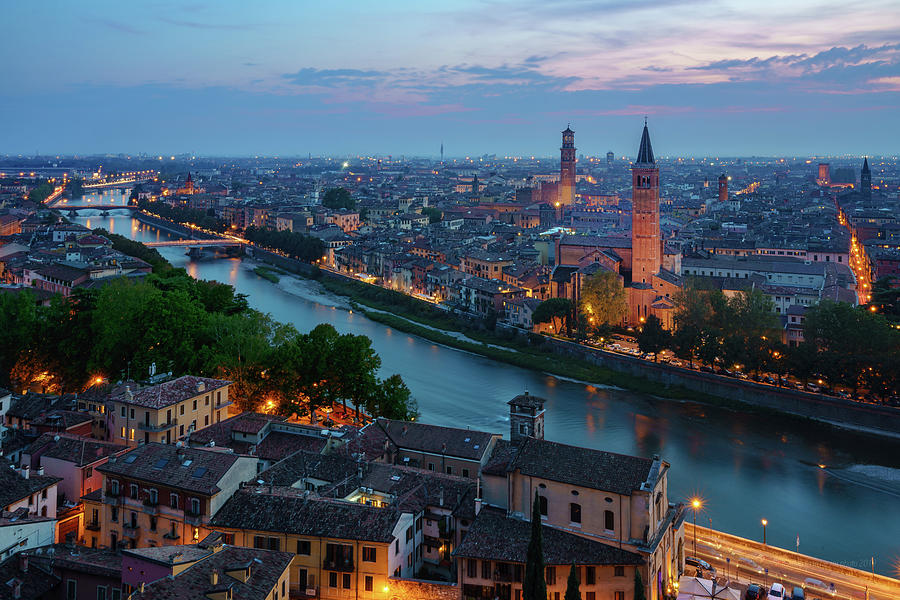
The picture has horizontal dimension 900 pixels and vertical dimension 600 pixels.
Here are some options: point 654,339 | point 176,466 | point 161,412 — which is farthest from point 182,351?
point 654,339

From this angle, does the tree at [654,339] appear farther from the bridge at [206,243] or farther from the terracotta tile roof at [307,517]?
the bridge at [206,243]

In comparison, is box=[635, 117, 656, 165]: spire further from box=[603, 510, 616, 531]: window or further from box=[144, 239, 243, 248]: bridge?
box=[144, 239, 243, 248]: bridge

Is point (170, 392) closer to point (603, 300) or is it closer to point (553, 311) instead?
point (553, 311)

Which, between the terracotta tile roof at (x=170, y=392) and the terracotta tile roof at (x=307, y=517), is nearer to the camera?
the terracotta tile roof at (x=307, y=517)

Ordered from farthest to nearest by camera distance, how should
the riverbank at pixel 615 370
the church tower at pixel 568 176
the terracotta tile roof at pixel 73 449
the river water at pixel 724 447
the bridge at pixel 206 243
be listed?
the church tower at pixel 568 176
the bridge at pixel 206 243
the riverbank at pixel 615 370
the river water at pixel 724 447
the terracotta tile roof at pixel 73 449

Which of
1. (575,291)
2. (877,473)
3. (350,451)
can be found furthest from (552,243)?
(350,451)

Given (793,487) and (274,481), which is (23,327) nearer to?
(274,481)

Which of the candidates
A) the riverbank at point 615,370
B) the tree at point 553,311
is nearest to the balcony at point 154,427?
the riverbank at point 615,370
